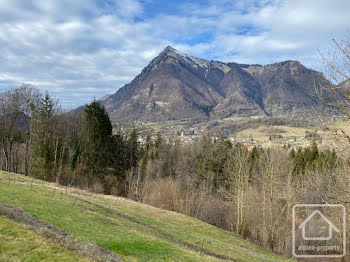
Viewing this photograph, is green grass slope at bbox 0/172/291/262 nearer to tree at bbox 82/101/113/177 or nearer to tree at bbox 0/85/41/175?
tree at bbox 82/101/113/177

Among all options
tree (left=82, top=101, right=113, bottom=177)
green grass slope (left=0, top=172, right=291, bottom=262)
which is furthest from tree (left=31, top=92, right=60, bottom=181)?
green grass slope (left=0, top=172, right=291, bottom=262)

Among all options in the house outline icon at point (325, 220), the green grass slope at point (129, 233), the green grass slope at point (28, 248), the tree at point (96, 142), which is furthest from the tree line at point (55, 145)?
the green grass slope at point (28, 248)

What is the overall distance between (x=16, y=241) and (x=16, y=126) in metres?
45.0

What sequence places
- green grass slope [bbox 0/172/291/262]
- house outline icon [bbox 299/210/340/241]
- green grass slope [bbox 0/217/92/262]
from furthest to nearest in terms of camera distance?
house outline icon [bbox 299/210/340/241] → green grass slope [bbox 0/172/291/262] → green grass slope [bbox 0/217/92/262]

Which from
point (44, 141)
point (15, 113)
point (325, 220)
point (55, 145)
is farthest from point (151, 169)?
point (325, 220)

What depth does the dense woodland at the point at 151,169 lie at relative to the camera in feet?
116

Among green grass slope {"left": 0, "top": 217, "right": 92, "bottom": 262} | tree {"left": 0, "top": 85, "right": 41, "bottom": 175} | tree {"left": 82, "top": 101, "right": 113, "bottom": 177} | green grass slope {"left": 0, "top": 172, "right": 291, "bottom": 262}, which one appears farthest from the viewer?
tree {"left": 82, "top": 101, "right": 113, "bottom": 177}

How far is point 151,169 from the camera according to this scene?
63.1m

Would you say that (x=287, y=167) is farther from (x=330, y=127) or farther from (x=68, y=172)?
(x=68, y=172)

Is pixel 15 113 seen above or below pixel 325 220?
above

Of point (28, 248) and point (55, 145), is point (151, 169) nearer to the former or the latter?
point (55, 145)

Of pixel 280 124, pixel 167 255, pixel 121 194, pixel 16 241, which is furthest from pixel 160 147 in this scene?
pixel 280 124

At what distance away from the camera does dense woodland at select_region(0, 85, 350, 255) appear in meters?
35.5

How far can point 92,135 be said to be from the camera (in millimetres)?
49656
